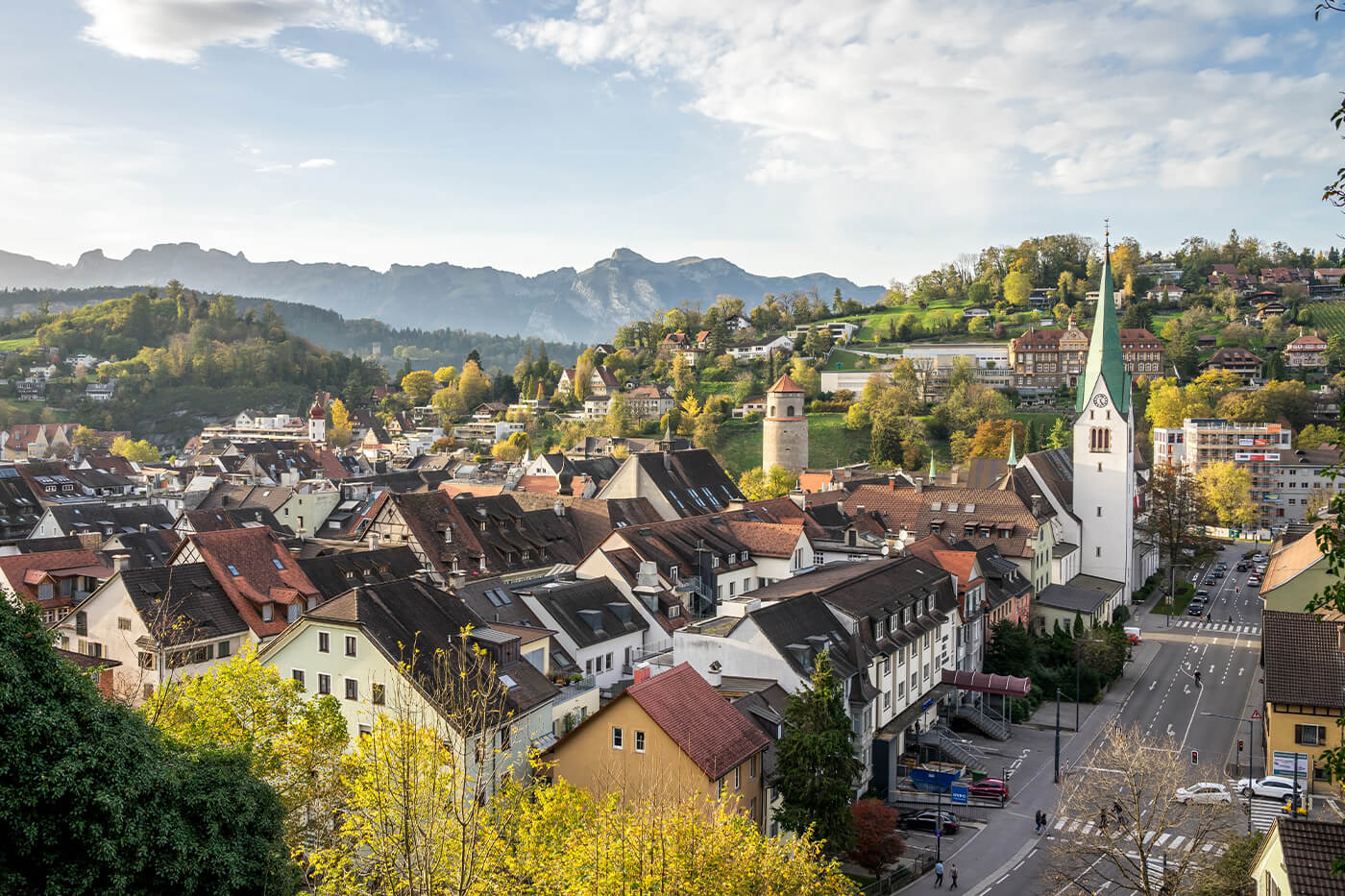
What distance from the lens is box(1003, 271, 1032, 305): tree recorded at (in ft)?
587

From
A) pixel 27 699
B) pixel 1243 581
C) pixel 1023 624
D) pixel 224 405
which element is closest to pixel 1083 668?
pixel 1023 624

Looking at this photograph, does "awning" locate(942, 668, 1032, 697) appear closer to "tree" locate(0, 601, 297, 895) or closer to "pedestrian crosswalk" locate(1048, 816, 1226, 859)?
"pedestrian crosswalk" locate(1048, 816, 1226, 859)

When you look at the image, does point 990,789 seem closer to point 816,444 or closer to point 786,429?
point 786,429

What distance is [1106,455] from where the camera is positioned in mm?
73188

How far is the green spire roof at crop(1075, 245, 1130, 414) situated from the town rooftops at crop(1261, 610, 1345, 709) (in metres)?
32.3

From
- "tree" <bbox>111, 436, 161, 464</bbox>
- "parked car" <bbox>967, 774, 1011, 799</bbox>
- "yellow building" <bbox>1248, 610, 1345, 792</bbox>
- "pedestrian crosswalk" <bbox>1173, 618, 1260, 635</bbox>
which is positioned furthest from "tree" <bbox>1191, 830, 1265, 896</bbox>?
"tree" <bbox>111, 436, 161, 464</bbox>

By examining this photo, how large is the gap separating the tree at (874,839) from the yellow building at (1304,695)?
1785 cm

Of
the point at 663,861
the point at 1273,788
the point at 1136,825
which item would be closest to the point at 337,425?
the point at 1273,788

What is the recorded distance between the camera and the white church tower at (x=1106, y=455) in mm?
72438

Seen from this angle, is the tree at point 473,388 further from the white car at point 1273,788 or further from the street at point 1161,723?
the white car at point 1273,788

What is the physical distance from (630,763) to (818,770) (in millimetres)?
5430

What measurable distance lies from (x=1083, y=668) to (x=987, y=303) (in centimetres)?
13887

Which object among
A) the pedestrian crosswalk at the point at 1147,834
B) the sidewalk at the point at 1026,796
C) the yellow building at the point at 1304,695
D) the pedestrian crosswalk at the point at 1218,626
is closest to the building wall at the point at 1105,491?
the pedestrian crosswalk at the point at 1218,626

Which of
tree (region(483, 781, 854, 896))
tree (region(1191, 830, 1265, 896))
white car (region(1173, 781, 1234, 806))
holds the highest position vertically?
tree (region(483, 781, 854, 896))
